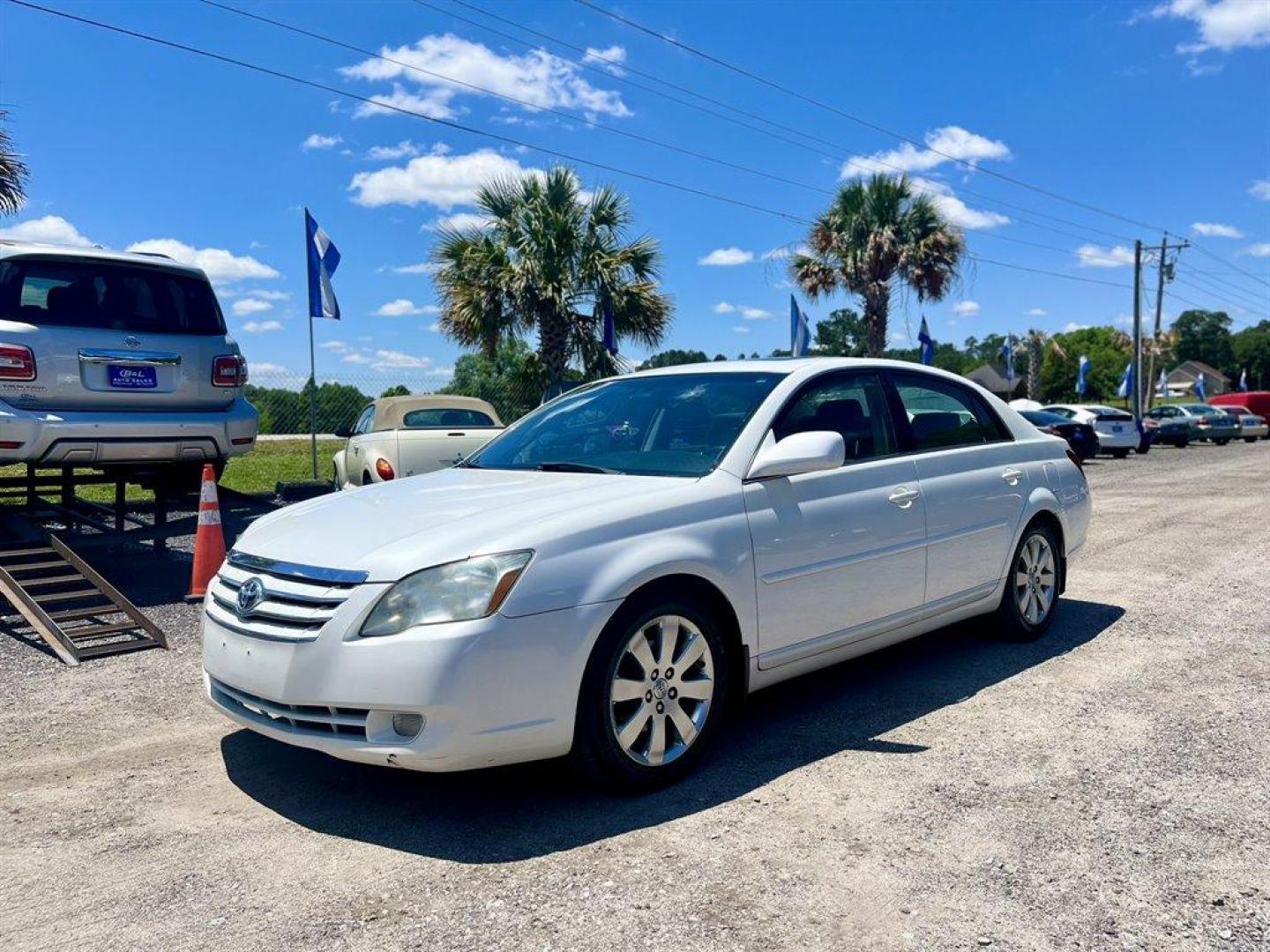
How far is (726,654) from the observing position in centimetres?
389

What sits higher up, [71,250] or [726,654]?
[71,250]

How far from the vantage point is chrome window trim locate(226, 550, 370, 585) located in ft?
10.8

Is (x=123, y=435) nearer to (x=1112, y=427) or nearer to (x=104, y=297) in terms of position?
(x=104, y=297)

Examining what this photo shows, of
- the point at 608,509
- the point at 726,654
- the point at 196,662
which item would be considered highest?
the point at 608,509

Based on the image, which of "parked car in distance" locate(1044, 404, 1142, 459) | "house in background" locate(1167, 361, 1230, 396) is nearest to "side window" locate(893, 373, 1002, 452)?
"parked car in distance" locate(1044, 404, 1142, 459)

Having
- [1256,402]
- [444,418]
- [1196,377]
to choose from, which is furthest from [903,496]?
[1196,377]

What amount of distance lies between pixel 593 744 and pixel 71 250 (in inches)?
224

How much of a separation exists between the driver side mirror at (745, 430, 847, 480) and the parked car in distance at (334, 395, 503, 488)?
516 cm

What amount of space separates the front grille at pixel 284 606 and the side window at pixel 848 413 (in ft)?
6.40

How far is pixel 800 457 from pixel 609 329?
578 inches

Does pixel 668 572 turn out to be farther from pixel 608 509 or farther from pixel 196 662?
pixel 196 662

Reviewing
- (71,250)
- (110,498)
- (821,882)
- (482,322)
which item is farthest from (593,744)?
(482,322)

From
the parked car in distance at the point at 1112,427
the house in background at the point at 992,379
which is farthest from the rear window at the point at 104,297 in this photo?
the house in background at the point at 992,379

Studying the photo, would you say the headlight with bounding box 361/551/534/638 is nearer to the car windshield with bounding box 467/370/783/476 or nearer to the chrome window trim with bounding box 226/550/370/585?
the chrome window trim with bounding box 226/550/370/585
